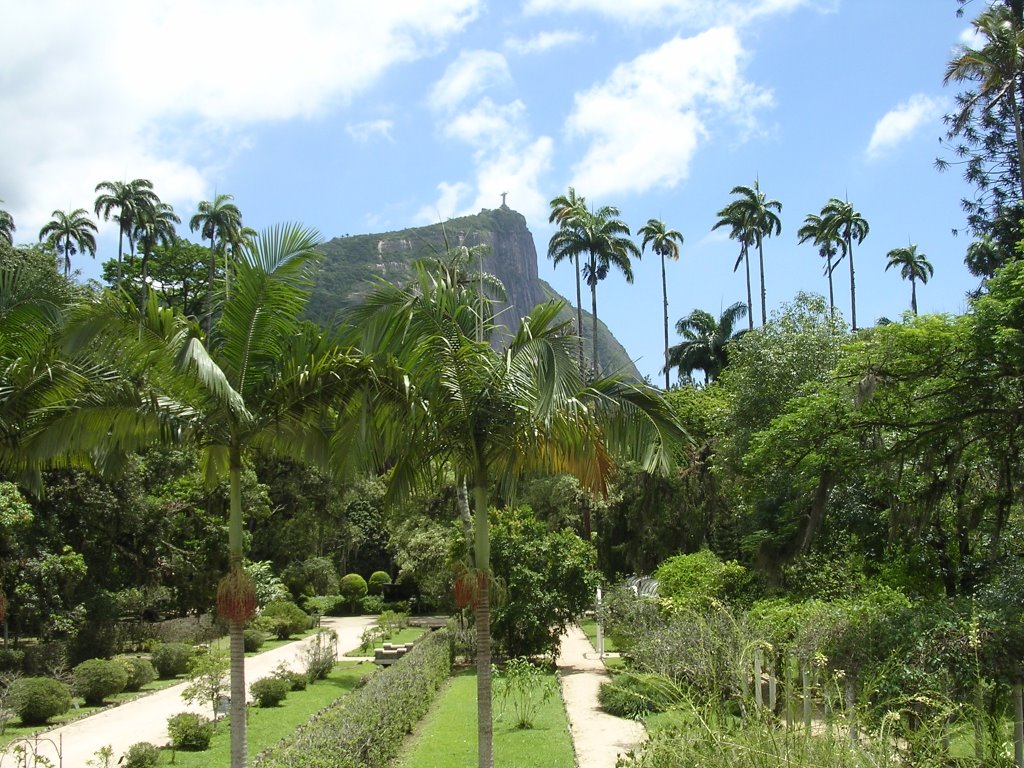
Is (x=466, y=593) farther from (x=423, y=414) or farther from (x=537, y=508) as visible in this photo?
(x=537, y=508)

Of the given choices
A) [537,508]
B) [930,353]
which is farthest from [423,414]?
[537,508]

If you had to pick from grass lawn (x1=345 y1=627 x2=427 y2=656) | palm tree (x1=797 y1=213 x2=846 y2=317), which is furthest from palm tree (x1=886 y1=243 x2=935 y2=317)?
grass lawn (x1=345 y1=627 x2=427 y2=656)

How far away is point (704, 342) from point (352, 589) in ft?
70.4

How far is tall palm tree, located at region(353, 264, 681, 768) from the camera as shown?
360 inches

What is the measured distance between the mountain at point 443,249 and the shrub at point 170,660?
16364 millimetres

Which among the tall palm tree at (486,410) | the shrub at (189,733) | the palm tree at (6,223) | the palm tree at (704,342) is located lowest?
the shrub at (189,733)

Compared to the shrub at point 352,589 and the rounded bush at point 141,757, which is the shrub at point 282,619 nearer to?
the shrub at point 352,589

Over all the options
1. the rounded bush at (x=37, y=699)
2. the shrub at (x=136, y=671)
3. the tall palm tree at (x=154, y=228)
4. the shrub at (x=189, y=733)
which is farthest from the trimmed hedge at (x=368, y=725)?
the tall palm tree at (x=154, y=228)

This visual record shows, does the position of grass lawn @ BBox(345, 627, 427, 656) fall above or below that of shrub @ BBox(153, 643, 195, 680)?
below

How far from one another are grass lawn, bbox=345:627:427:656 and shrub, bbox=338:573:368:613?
812 cm

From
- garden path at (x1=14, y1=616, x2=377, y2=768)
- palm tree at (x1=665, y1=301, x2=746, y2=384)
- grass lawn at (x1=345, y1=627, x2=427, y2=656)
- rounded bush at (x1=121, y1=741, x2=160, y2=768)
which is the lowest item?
grass lawn at (x1=345, y1=627, x2=427, y2=656)

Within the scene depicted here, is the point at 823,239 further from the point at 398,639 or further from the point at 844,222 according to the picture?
the point at 398,639

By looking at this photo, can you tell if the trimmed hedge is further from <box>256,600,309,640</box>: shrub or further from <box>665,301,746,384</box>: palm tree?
<box>665,301,746,384</box>: palm tree

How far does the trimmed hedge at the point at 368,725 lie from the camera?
8.93 m
